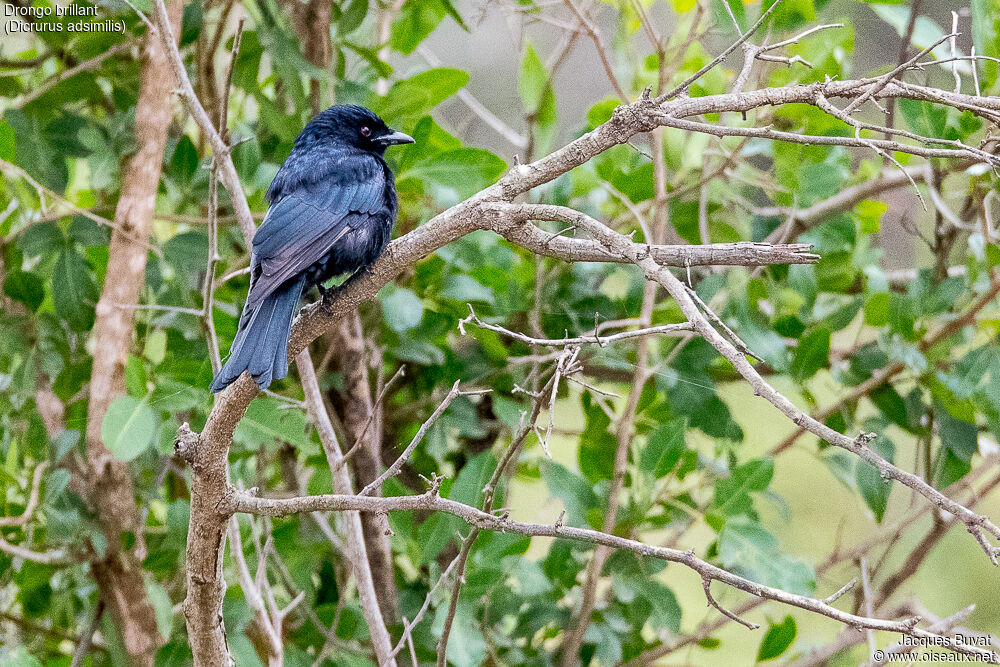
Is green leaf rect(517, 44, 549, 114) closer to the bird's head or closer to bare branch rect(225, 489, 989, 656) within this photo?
the bird's head

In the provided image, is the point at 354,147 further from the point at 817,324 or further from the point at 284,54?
the point at 817,324

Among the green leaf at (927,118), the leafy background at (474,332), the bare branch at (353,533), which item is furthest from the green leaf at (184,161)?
the green leaf at (927,118)

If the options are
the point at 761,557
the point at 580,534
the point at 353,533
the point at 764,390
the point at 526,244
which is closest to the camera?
the point at 764,390

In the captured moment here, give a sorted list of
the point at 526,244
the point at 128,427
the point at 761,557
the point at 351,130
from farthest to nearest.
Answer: the point at 351,130 → the point at 761,557 → the point at 128,427 → the point at 526,244

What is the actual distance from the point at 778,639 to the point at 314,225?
6.02ft

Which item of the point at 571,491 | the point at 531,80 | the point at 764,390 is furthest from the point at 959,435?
the point at 764,390

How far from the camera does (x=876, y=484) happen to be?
288cm

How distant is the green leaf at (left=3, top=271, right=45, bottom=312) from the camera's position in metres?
2.94

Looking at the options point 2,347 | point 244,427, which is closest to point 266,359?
point 244,427

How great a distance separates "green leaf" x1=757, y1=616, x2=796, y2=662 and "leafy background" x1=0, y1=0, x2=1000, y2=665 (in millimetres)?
12

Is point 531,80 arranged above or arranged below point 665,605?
above

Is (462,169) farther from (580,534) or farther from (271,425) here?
(580,534)

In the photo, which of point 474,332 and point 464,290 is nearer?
point 464,290

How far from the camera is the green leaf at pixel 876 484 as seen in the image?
113 inches
